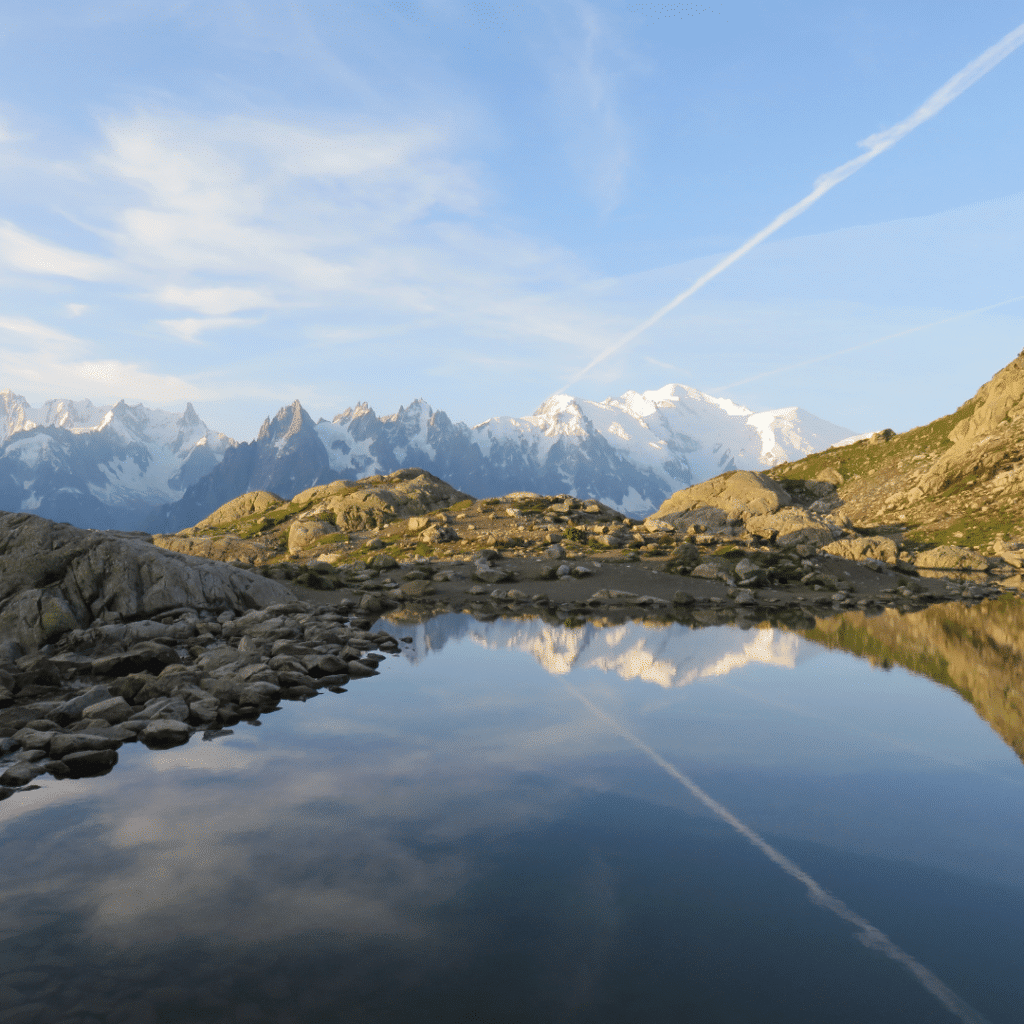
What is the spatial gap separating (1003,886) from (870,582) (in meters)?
47.3

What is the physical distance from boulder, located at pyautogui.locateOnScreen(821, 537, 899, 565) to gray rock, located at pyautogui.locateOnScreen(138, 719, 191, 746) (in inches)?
2325

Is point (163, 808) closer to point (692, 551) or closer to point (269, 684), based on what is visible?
point (269, 684)

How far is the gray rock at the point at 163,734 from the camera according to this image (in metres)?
18.4

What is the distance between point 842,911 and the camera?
1062 cm

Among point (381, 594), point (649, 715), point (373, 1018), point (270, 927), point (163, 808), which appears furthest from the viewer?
point (381, 594)

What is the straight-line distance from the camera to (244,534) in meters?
85.7

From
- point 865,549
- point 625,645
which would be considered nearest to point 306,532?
point 625,645

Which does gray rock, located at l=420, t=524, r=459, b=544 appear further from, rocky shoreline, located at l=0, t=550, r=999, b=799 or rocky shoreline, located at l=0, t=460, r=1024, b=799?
rocky shoreline, located at l=0, t=550, r=999, b=799

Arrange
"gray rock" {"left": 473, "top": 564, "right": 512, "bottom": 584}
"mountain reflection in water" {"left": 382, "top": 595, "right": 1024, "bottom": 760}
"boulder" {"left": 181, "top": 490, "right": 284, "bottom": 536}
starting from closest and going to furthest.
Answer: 1. "mountain reflection in water" {"left": 382, "top": 595, "right": 1024, "bottom": 760}
2. "gray rock" {"left": 473, "top": 564, "right": 512, "bottom": 584}
3. "boulder" {"left": 181, "top": 490, "right": 284, "bottom": 536}

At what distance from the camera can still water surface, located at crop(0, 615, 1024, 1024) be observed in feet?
28.7

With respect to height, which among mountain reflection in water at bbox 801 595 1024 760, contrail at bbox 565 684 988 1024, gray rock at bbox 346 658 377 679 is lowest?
gray rock at bbox 346 658 377 679

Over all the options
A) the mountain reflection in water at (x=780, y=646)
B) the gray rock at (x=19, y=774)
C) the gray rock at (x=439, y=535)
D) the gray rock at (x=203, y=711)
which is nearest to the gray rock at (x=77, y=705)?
the gray rock at (x=203, y=711)

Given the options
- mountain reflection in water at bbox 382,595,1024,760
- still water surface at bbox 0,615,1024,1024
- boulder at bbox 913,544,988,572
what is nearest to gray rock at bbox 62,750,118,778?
still water surface at bbox 0,615,1024,1024

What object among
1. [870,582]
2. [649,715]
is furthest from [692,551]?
[649,715]
